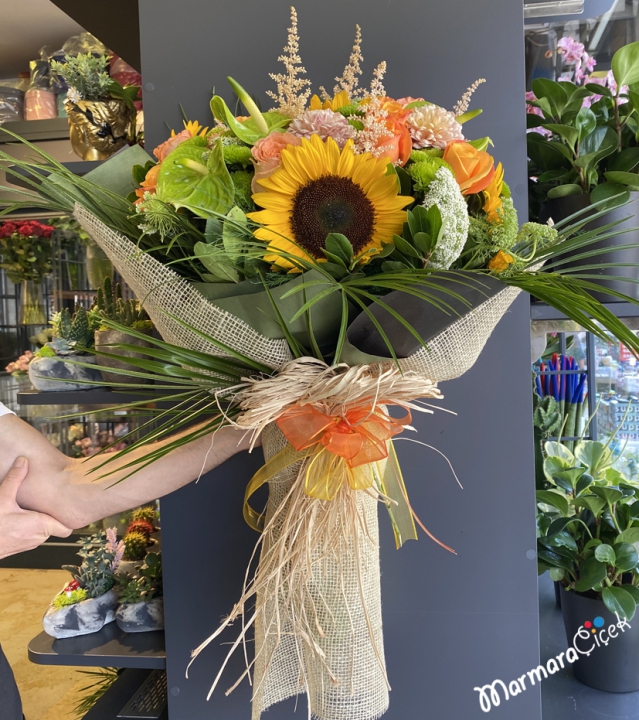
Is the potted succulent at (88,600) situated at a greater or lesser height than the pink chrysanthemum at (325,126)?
lesser

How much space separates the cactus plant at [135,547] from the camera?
119 cm

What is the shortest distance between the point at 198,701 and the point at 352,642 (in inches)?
20.3

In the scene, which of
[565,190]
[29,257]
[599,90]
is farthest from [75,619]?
[29,257]

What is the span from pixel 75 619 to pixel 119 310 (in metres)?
0.56

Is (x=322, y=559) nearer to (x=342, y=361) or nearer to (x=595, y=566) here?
(x=342, y=361)

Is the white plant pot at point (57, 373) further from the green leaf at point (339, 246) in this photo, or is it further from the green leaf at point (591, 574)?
the green leaf at point (591, 574)

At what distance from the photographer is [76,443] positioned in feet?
10.4

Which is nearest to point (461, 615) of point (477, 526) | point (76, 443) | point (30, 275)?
point (477, 526)

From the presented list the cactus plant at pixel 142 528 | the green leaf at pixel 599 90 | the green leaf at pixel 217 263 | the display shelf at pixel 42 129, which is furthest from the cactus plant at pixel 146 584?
the display shelf at pixel 42 129

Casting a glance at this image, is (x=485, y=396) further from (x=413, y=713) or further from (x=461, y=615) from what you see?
(x=413, y=713)

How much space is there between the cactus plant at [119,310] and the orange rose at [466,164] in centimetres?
62

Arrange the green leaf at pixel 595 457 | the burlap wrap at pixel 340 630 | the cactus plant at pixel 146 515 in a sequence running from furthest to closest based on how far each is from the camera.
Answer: the cactus plant at pixel 146 515 → the green leaf at pixel 595 457 → the burlap wrap at pixel 340 630

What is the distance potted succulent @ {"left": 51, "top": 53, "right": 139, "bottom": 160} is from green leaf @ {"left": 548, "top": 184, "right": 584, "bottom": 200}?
2.45 feet

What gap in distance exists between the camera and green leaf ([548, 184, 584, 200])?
2.75 feet
